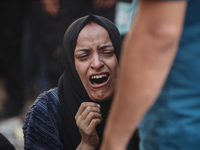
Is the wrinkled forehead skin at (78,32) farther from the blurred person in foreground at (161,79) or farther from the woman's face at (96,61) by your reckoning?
the blurred person in foreground at (161,79)

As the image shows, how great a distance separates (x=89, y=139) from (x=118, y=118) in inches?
39.1

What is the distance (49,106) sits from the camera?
103 inches

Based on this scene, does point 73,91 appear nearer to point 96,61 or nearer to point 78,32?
point 96,61

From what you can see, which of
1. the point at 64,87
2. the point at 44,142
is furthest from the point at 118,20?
the point at 44,142

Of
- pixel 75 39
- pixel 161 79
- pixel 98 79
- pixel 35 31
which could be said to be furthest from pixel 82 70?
pixel 35 31

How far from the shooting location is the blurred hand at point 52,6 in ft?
15.4

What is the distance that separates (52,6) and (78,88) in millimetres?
2419

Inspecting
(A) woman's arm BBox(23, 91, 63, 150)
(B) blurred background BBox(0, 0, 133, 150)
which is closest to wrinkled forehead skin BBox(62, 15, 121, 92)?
(A) woman's arm BBox(23, 91, 63, 150)

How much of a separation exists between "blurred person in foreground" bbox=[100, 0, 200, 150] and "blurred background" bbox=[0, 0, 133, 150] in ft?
10.3

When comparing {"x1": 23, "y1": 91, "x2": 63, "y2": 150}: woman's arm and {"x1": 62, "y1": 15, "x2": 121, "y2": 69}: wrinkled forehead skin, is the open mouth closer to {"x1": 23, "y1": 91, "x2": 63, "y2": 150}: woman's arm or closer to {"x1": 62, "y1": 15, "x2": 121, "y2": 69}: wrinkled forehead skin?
{"x1": 62, "y1": 15, "x2": 121, "y2": 69}: wrinkled forehead skin

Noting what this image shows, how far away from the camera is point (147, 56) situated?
129 cm

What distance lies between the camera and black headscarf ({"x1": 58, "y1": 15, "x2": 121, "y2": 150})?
2586 millimetres

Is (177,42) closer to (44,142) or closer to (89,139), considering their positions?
(89,139)

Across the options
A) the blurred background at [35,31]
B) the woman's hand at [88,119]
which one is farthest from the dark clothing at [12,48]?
the woman's hand at [88,119]
